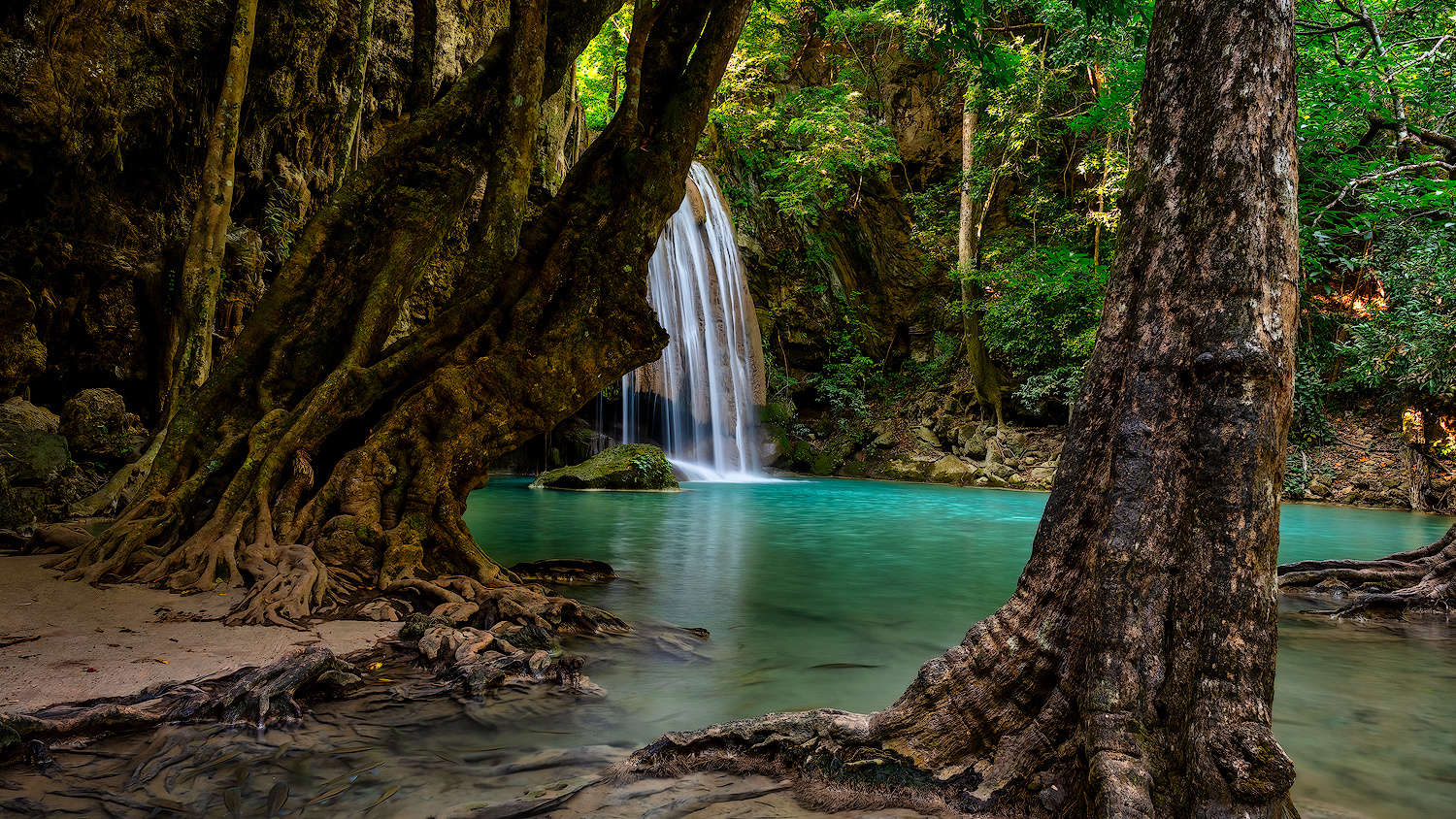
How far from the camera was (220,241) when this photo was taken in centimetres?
820

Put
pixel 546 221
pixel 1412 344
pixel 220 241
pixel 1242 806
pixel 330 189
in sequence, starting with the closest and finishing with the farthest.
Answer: pixel 1242 806 < pixel 546 221 < pixel 220 241 < pixel 330 189 < pixel 1412 344

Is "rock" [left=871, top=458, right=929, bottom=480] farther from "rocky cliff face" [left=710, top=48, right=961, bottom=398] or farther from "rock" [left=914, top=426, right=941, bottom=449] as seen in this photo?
"rocky cliff face" [left=710, top=48, right=961, bottom=398]

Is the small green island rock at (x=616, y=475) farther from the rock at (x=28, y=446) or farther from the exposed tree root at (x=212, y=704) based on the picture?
the exposed tree root at (x=212, y=704)

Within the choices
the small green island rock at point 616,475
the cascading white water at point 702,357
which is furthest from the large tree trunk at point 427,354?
the cascading white water at point 702,357

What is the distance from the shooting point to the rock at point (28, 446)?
265 inches

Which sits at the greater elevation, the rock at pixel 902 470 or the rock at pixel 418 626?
the rock at pixel 902 470

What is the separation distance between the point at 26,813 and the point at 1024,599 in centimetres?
292

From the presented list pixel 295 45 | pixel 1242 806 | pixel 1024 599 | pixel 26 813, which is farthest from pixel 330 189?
pixel 1242 806

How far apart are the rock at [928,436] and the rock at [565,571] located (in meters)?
16.0

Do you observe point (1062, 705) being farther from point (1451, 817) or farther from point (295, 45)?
point (295, 45)

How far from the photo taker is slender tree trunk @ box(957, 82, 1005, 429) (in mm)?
19500

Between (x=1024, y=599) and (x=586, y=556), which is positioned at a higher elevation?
(x=1024, y=599)

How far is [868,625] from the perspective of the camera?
5.07 metres

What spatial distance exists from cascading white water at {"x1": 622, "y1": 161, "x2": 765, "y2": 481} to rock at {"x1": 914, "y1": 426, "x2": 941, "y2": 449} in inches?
183
